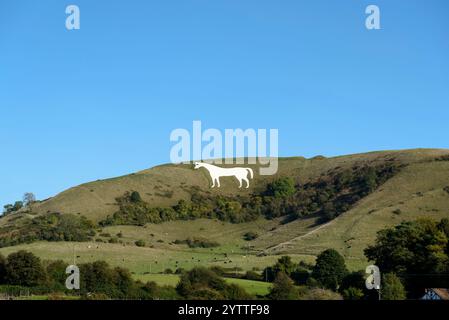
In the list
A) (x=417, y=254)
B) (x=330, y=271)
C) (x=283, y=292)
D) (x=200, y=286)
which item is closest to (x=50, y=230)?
(x=330, y=271)

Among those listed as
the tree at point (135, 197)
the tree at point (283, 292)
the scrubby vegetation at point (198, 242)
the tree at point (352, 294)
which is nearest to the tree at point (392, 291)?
the tree at point (352, 294)

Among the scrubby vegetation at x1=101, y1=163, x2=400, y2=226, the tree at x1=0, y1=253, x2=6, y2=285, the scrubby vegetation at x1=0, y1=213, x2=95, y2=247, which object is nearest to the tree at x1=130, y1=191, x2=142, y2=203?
the scrubby vegetation at x1=101, y1=163, x2=400, y2=226

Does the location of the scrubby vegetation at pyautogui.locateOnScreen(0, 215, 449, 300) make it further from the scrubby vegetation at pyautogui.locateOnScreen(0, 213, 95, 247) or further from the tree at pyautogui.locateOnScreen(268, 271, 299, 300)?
the scrubby vegetation at pyautogui.locateOnScreen(0, 213, 95, 247)

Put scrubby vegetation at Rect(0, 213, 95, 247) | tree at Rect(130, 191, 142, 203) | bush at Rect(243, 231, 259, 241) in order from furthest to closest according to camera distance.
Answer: tree at Rect(130, 191, 142, 203)
bush at Rect(243, 231, 259, 241)
scrubby vegetation at Rect(0, 213, 95, 247)

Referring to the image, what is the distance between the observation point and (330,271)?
64.0 m

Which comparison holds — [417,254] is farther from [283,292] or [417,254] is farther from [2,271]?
[2,271]

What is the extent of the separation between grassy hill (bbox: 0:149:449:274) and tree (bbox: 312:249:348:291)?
23.2ft

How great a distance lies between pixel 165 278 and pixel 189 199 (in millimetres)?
72972

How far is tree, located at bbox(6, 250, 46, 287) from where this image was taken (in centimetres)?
5697

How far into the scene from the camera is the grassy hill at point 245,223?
9103cm

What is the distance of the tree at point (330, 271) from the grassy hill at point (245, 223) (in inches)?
278

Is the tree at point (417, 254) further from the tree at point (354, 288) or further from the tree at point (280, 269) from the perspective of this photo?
the tree at point (280, 269)
